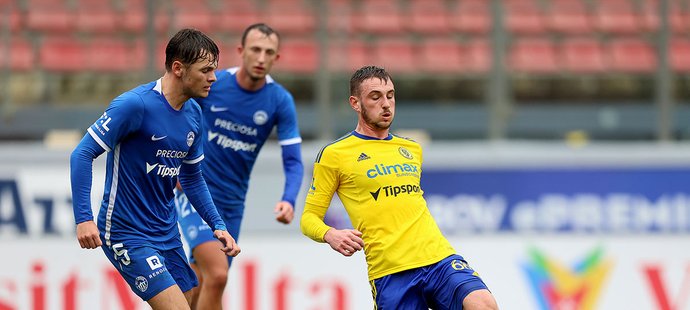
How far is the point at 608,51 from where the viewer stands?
10.8 metres

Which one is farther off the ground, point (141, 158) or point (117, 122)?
point (117, 122)

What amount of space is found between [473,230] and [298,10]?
2.64m

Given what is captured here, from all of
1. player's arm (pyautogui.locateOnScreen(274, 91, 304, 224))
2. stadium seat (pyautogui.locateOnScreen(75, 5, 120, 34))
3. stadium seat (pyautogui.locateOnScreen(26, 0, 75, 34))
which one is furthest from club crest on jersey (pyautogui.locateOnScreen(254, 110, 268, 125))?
stadium seat (pyautogui.locateOnScreen(26, 0, 75, 34))

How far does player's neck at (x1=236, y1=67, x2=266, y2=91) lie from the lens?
7473 millimetres

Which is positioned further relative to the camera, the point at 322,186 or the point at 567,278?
the point at 567,278

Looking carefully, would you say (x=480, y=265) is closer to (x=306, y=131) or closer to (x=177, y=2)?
(x=306, y=131)

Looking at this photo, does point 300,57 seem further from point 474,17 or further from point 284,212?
point 284,212

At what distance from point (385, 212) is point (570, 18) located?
18.2 ft

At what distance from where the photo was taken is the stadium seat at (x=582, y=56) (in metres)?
10.8

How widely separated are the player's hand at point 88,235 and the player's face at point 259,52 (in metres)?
2.18

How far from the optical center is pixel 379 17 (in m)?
10.7

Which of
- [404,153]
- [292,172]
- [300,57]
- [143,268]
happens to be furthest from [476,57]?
[143,268]

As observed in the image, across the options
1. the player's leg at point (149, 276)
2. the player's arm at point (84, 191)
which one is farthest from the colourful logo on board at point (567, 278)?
the player's arm at point (84, 191)

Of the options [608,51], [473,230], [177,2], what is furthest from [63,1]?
[608,51]
